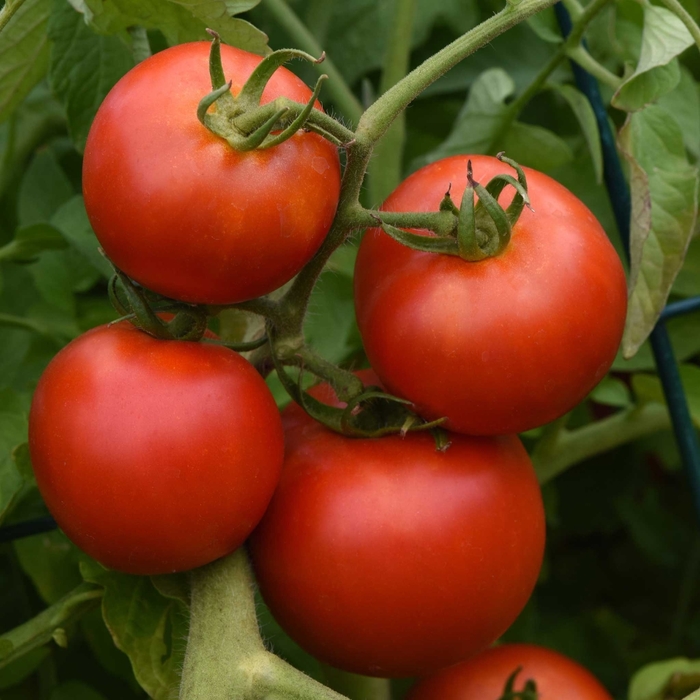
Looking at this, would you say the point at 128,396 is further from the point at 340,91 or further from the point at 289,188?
the point at 340,91

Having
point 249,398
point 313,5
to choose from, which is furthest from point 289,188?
point 313,5

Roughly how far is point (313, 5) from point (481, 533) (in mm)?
701

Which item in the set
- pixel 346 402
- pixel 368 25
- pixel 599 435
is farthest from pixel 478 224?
pixel 368 25

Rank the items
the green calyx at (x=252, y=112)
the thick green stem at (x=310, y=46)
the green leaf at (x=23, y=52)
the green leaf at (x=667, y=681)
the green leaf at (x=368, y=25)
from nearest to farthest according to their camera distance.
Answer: the green calyx at (x=252, y=112) < the green leaf at (x=23, y=52) < the green leaf at (x=667, y=681) < the thick green stem at (x=310, y=46) < the green leaf at (x=368, y=25)

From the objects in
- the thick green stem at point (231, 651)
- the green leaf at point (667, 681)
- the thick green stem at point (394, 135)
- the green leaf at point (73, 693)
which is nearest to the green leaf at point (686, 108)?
the thick green stem at point (394, 135)

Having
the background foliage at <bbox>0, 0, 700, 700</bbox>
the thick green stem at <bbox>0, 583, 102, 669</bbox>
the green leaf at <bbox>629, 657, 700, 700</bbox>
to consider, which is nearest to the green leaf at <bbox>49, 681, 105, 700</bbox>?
the background foliage at <bbox>0, 0, 700, 700</bbox>

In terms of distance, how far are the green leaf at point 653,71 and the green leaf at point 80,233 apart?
16.5 inches

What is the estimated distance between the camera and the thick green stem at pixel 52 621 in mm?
663

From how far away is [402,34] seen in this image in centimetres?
93

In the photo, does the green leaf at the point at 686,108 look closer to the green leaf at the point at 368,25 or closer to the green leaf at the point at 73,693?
the green leaf at the point at 368,25

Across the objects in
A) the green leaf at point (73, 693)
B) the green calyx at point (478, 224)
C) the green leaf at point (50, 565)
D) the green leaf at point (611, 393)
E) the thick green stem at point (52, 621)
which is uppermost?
the green calyx at point (478, 224)

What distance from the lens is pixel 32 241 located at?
0.80 m

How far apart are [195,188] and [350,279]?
1.24 feet

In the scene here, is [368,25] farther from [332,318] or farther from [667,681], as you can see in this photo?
[667,681]
